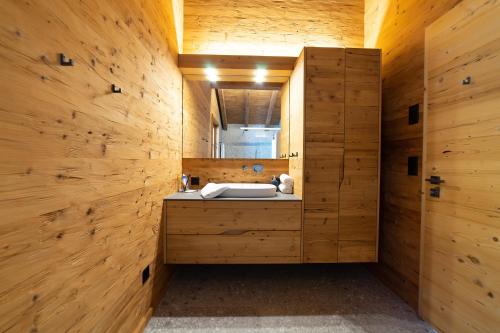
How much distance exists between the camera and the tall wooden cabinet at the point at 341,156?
1.69 meters

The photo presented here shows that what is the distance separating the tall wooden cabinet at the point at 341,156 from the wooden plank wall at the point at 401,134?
0.76ft

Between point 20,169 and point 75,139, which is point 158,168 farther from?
point 20,169

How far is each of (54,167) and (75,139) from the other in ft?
0.46

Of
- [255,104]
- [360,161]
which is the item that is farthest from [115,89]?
[360,161]

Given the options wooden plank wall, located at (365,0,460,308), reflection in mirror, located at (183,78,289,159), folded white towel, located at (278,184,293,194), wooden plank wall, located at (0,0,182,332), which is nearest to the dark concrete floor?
wooden plank wall, located at (365,0,460,308)

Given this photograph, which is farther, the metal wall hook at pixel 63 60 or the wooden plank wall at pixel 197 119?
the wooden plank wall at pixel 197 119

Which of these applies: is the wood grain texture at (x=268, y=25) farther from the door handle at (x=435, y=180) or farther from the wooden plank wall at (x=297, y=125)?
the door handle at (x=435, y=180)

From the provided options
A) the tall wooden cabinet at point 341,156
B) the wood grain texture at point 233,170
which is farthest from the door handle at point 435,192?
the wood grain texture at point 233,170

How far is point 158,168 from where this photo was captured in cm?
157

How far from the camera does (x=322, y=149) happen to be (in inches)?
66.9

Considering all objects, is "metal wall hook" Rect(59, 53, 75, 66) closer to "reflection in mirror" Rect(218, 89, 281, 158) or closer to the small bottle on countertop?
"reflection in mirror" Rect(218, 89, 281, 158)

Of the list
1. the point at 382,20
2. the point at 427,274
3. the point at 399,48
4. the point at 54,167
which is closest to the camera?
the point at 54,167

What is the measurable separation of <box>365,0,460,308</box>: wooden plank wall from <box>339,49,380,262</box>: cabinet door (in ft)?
0.76

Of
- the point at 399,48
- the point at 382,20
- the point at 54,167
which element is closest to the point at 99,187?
the point at 54,167
